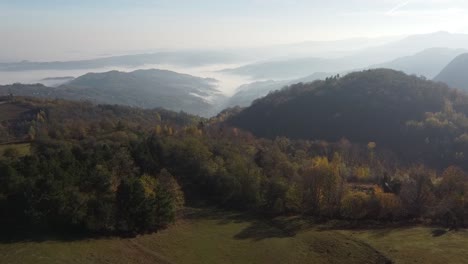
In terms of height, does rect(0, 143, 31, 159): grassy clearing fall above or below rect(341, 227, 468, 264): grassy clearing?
above

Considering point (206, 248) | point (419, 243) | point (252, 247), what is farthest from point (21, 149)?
point (419, 243)

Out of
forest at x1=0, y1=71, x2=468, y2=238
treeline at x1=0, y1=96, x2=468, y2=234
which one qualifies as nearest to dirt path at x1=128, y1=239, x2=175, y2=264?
forest at x1=0, y1=71, x2=468, y2=238

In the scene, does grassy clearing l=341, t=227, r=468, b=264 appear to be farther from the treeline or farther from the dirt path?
the dirt path

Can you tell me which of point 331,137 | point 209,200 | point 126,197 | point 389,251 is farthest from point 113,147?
point 331,137

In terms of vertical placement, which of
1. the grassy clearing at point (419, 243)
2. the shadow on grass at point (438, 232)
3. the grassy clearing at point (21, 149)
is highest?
the grassy clearing at point (21, 149)

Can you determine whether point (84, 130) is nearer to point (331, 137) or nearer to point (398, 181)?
point (398, 181)

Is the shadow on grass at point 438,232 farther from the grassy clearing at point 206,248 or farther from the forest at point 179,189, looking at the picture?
the grassy clearing at point 206,248

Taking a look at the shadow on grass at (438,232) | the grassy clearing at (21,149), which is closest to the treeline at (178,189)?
the shadow on grass at (438,232)
